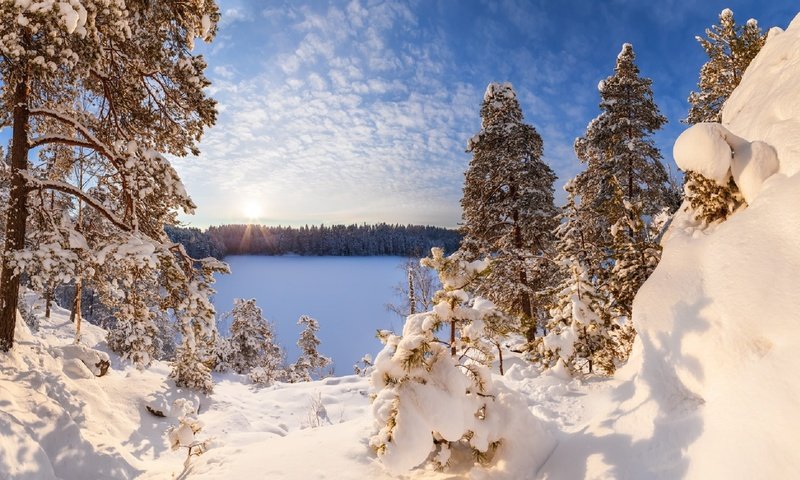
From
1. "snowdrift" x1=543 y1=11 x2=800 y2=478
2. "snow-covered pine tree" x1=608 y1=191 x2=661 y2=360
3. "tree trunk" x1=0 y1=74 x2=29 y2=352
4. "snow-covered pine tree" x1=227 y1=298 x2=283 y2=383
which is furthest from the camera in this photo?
"snow-covered pine tree" x1=227 y1=298 x2=283 y2=383

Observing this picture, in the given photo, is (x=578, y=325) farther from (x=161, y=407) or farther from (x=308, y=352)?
(x=308, y=352)

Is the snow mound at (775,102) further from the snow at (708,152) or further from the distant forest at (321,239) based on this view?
the distant forest at (321,239)

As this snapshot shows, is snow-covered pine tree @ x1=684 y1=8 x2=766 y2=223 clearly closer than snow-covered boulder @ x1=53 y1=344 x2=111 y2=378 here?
No

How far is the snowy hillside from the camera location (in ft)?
10.7

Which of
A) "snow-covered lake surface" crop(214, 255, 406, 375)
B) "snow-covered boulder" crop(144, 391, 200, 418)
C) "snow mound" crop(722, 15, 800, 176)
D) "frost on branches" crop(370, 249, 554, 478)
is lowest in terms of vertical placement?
"snow-covered lake surface" crop(214, 255, 406, 375)

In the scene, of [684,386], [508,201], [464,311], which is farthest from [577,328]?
[508,201]

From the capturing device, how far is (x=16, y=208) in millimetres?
6711

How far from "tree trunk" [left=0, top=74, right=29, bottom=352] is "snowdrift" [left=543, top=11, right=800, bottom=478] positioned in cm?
914

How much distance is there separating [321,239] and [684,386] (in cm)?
14430

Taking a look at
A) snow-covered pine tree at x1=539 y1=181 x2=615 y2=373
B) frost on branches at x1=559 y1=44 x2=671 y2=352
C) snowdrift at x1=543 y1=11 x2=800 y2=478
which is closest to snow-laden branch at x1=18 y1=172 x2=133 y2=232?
snowdrift at x1=543 y1=11 x2=800 y2=478

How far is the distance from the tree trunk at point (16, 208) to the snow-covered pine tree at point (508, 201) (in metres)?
11.7

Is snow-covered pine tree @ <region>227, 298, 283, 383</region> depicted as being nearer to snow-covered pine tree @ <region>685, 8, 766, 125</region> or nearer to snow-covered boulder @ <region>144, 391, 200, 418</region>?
snow-covered boulder @ <region>144, 391, 200, 418</region>

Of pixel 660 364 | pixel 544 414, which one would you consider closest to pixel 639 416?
pixel 660 364

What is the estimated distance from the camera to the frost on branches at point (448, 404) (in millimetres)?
4035
